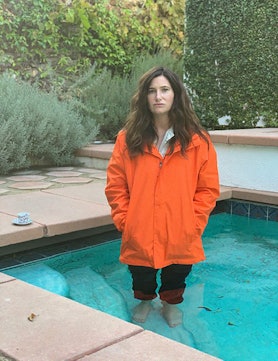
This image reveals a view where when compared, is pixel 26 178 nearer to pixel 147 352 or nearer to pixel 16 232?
pixel 16 232

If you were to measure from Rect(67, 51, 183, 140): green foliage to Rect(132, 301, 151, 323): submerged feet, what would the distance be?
14.0ft

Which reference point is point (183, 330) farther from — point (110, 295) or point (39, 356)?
point (39, 356)

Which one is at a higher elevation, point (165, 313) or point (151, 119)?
point (151, 119)

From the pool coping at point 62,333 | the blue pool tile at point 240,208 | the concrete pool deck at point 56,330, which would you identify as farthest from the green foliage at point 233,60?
the pool coping at point 62,333

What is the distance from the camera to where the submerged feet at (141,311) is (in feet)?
8.72

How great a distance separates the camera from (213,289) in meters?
3.20

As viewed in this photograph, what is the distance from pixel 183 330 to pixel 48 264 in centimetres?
127

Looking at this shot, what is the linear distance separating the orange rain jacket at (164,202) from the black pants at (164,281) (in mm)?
86

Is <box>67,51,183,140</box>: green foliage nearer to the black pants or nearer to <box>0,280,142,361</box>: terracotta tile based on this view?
the black pants

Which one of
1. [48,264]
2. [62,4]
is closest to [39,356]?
[48,264]

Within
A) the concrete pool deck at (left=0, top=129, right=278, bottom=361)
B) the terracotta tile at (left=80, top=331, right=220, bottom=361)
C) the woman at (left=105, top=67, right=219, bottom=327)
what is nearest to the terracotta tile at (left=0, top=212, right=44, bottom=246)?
the concrete pool deck at (left=0, top=129, right=278, bottom=361)

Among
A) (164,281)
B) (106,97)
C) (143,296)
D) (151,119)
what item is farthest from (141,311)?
(106,97)

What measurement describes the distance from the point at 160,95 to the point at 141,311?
43.3 inches

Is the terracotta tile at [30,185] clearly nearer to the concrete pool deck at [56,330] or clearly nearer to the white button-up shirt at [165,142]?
the concrete pool deck at [56,330]
